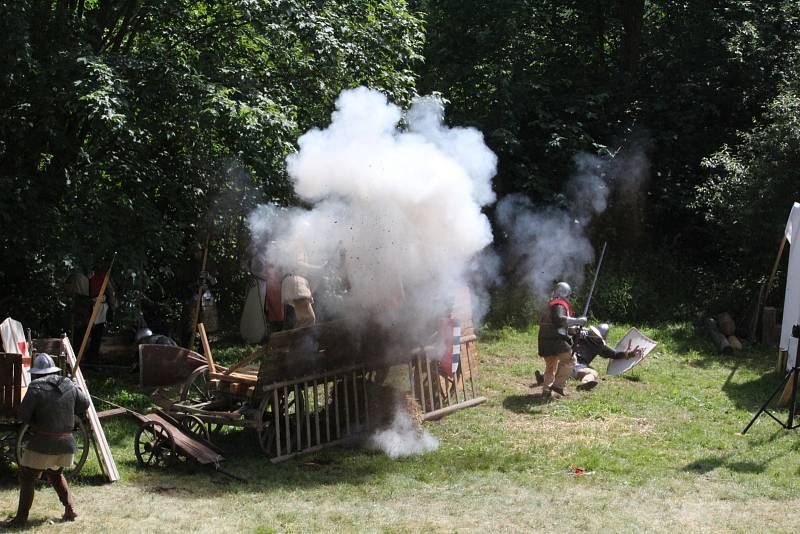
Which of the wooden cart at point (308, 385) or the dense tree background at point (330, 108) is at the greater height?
the dense tree background at point (330, 108)

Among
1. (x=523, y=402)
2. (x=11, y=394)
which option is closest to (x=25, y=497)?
(x=11, y=394)

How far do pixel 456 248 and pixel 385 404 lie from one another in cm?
198

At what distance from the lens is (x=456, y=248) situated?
10.4 m

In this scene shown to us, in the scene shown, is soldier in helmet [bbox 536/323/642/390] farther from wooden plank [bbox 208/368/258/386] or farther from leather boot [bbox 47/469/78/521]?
leather boot [bbox 47/469/78/521]

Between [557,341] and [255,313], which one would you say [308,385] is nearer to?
[557,341]

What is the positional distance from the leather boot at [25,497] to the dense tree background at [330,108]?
13.5 ft

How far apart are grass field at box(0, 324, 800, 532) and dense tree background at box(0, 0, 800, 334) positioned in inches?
108

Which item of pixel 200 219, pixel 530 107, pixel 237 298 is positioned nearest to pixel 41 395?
pixel 200 219

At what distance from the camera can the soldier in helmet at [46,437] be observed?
707 cm

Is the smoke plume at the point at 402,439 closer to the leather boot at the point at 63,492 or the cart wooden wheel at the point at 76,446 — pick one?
the cart wooden wheel at the point at 76,446

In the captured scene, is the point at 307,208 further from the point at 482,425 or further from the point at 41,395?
the point at 41,395

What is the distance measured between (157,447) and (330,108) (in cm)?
579

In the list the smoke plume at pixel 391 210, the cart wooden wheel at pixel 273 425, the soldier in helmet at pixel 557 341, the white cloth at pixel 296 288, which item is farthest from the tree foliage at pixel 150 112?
the soldier in helmet at pixel 557 341

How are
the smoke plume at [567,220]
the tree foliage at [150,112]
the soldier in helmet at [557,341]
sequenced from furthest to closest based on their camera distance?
1. the smoke plume at [567,220]
2. the soldier in helmet at [557,341]
3. the tree foliage at [150,112]
